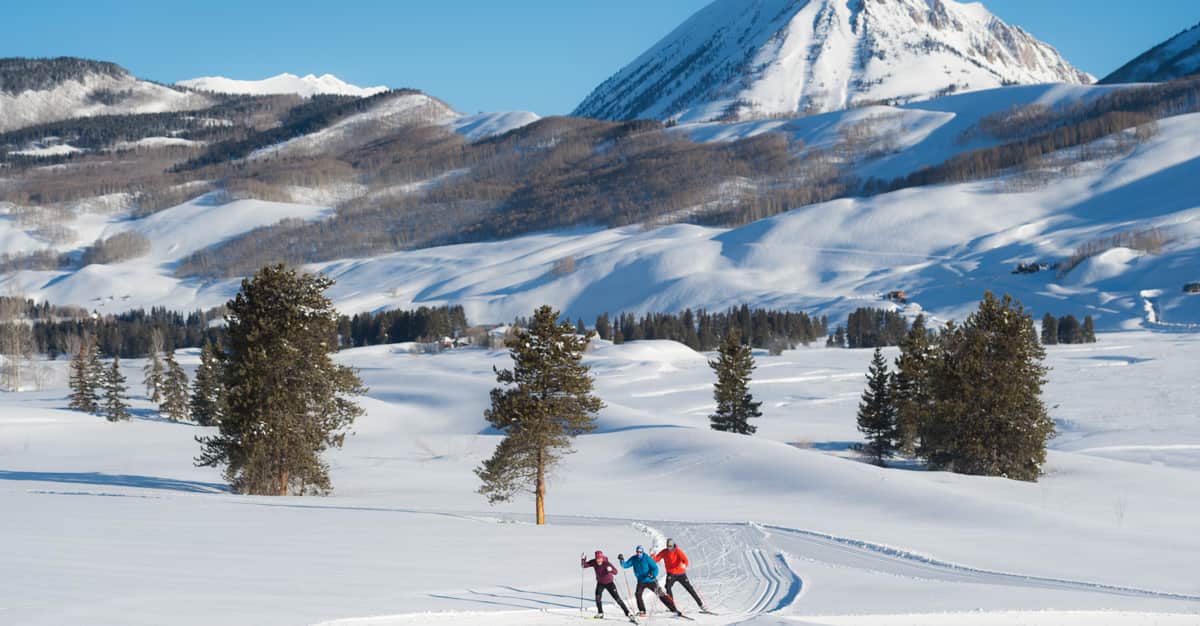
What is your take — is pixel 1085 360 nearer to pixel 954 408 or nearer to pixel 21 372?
pixel 954 408

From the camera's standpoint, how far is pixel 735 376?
58.8 m

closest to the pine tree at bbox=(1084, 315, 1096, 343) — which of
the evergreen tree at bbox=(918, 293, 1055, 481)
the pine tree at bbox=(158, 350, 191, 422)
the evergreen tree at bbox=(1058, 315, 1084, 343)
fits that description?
the evergreen tree at bbox=(1058, 315, 1084, 343)

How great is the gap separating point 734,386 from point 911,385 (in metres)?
11.1

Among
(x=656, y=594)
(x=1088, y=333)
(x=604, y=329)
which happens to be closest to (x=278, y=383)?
(x=656, y=594)

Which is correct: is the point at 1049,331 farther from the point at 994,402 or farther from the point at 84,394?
the point at 84,394

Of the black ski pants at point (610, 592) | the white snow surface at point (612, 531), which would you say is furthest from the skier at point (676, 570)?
the black ski pants at point (610, 592)

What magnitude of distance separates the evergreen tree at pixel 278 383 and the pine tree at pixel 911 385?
88.8 feet

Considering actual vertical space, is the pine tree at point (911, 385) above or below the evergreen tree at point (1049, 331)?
below

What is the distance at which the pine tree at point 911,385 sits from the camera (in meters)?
48.5

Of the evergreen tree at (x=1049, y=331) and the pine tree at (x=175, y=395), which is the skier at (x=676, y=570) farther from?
the evergreen tree at (x=1049, y=331)

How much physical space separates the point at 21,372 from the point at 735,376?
93.7 metres

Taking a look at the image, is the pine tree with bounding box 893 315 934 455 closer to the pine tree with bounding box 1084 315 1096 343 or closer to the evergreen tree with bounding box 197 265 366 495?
the evergreen tree with bounding box 197 265 366 495

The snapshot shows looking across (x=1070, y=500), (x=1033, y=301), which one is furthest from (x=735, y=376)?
(x=1033, y=301)

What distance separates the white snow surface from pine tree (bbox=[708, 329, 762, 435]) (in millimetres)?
3492
